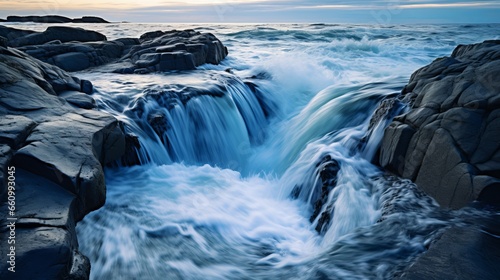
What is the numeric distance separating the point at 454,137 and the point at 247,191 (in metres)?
3.84

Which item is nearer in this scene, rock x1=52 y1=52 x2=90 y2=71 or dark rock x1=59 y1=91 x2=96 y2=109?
dark rock x1=59 y1=91 x2=96 y2=109

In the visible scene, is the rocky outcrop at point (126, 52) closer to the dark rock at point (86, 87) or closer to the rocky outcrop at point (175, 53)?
the rocky outcrop at point (175, 53)

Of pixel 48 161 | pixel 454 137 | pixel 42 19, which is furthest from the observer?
pixel 42 19

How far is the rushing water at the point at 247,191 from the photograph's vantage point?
4.25 meters

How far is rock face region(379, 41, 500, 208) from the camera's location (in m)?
4.55

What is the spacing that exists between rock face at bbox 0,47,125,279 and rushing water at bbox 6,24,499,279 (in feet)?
2.47

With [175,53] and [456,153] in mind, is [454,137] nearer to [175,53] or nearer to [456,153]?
[456,153]

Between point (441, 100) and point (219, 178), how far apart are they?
4.38 meters

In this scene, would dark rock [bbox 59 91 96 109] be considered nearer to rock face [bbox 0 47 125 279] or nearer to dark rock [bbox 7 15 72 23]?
rock face [bbox 0 47 125 279]

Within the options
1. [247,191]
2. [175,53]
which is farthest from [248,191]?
[175,53]

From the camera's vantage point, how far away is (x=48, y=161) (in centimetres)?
425

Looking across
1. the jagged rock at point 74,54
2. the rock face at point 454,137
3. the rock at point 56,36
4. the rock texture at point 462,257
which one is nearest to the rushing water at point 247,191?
the rock texture at point 462,257

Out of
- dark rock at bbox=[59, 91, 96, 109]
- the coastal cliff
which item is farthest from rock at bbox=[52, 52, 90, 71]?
the coastal cliff

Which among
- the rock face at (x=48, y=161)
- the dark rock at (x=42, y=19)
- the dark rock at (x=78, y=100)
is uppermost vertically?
the rock face at (x=48, y=161)
